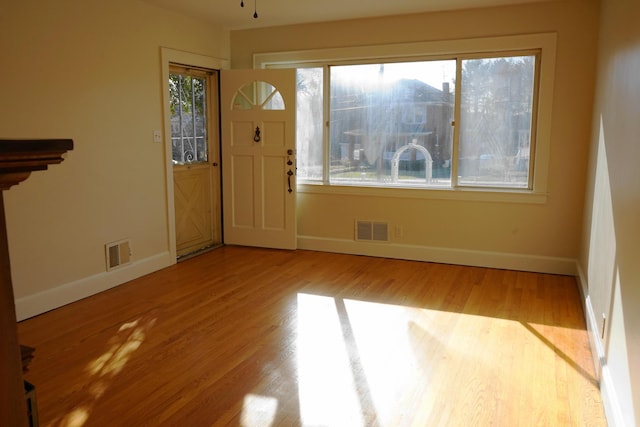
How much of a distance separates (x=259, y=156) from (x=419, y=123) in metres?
1.77

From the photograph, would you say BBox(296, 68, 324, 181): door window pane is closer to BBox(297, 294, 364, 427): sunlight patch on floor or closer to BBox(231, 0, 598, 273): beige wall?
BBox(231, 0, 598, 273): beige wall

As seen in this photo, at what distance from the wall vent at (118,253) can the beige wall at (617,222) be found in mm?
3691

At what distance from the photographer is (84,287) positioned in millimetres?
4047

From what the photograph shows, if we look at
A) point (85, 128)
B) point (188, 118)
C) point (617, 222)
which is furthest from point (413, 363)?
Result: point (188, 118)

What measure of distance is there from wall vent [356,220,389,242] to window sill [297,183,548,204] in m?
0.31

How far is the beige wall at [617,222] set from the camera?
2.05m

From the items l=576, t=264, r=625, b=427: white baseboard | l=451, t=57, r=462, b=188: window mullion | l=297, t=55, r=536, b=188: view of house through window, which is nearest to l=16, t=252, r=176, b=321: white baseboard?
l=297, t=55, r=536, b=188: view of house through window

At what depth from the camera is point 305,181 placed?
5.69 metres

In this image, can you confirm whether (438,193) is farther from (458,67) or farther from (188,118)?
(188,118)

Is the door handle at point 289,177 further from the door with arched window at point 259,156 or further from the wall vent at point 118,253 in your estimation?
the wall vent at point 118,253

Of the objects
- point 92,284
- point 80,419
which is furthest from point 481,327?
point 92,284

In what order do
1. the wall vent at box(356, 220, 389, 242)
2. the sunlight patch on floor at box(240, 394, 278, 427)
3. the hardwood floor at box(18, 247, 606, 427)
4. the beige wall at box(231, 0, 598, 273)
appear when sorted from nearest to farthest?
the sunlight patch on floor at box(240, 394, 278, 427) < the hardwood floor at box(18, 247, 606, 427) < the beige wall at box(231, 0, 598, 273) < the wall vent at box(356, 220, 389, 242)

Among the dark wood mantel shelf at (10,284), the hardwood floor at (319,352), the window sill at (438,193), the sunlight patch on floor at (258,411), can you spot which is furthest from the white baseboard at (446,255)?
the dark wood mantel shelf at (10,284)

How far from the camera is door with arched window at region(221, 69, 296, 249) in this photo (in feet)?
17.8
